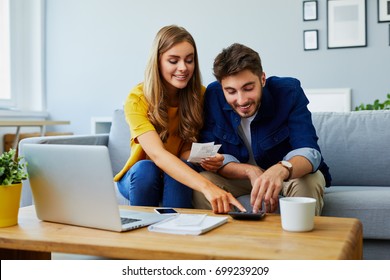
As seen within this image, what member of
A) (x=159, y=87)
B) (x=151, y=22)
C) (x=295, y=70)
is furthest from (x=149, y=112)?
(x=151, y=22)

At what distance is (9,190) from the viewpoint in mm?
1256

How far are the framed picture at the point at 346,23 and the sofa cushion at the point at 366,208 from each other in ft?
6.35

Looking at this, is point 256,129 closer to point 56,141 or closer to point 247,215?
point 247,215

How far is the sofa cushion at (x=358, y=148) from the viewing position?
7.12ft

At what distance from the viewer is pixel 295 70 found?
365 centimetres

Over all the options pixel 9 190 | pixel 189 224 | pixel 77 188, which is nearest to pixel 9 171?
pixel 9 190

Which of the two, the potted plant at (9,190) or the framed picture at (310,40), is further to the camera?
the framed picture at (310,40)

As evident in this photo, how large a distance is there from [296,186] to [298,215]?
1.76 feet

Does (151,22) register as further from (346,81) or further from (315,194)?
(315,194)

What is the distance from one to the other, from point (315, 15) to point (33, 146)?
2.82 metres

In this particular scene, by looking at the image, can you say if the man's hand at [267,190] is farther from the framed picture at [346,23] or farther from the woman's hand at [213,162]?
the framed picture at [346,23]

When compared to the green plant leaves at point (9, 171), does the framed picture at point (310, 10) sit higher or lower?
higher

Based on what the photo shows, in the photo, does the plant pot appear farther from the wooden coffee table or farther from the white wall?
the white wall

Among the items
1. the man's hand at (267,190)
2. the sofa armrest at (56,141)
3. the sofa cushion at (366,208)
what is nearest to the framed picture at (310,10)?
the sofa armrest at (56,141)
